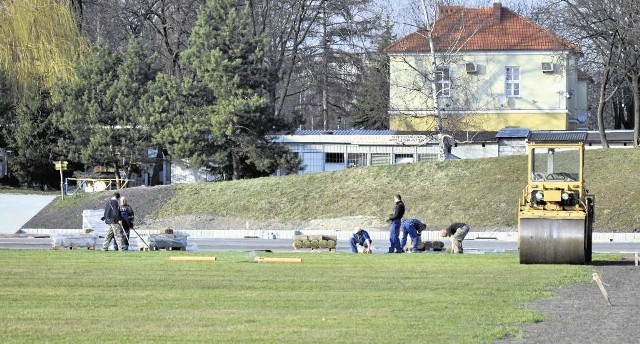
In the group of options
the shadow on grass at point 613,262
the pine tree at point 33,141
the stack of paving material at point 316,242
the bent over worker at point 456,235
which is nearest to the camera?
the shadow on grass at point 613,262

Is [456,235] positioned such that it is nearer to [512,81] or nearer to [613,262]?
[613,262]

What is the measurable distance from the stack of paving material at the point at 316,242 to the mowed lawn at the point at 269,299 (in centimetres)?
632

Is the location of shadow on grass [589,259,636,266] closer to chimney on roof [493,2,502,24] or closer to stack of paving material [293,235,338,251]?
stack of paving material [293,235,338,251]

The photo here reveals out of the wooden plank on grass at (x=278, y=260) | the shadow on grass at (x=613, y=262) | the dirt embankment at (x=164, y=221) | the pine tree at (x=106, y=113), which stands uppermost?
the pine tree at (x=106, y=113)

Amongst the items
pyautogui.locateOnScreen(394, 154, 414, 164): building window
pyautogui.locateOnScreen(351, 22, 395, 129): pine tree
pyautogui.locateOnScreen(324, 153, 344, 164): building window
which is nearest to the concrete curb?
pyautogui.locateOnScreen(324, 153, 344, 164): building window

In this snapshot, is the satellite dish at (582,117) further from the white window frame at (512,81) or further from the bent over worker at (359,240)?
the bent over worker at (359,240)

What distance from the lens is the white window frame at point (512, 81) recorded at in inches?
3059

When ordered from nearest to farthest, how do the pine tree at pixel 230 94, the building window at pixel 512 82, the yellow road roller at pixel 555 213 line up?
the yellow road roller at pixel 555 213
the pine tree at pixel 230 94
the building window at pixel 512 82

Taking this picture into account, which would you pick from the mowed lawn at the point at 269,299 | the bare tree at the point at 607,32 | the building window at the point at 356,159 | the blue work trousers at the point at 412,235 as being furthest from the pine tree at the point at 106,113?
the mowed lawn at the point at 269,299

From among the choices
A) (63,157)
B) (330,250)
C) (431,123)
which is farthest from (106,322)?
→ (431,123)

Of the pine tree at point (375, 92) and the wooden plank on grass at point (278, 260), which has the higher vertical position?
the pine tree at point (375, 92)

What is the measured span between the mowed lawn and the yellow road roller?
1.57 feet

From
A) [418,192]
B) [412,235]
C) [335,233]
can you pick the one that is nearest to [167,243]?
[412,235]

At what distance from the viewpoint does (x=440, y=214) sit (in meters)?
51.7
